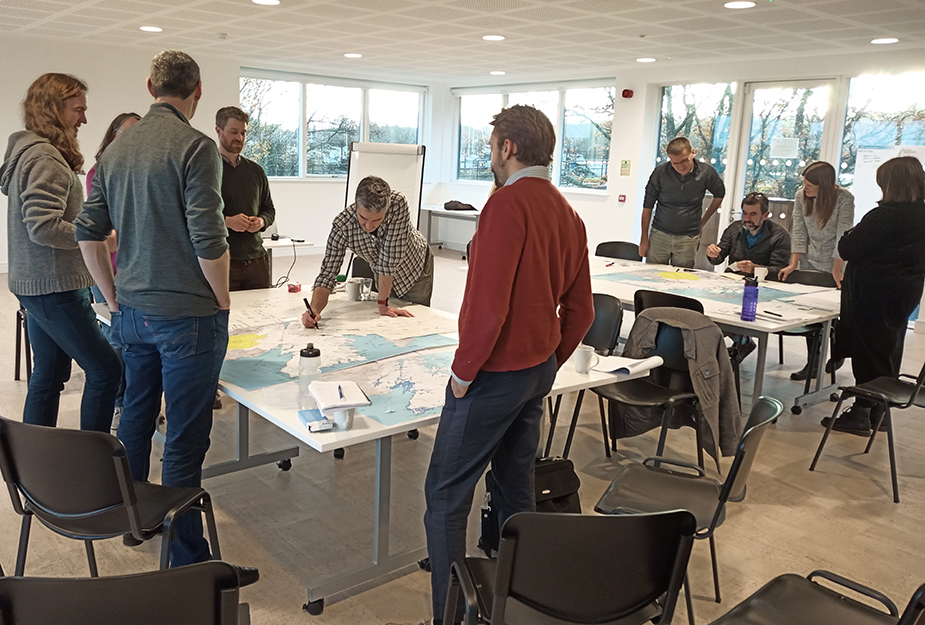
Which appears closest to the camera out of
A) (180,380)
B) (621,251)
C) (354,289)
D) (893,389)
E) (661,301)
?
(180,380)

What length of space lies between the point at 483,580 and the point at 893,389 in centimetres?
274

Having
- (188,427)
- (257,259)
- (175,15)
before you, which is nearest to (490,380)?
(188,427)

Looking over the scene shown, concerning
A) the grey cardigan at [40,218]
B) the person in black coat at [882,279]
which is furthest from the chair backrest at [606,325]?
the grey cardigan at [40,218]

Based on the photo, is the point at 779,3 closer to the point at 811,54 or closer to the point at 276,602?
the point at 811,54

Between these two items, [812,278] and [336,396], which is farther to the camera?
[812,278]

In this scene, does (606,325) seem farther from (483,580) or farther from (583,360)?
(483,580)

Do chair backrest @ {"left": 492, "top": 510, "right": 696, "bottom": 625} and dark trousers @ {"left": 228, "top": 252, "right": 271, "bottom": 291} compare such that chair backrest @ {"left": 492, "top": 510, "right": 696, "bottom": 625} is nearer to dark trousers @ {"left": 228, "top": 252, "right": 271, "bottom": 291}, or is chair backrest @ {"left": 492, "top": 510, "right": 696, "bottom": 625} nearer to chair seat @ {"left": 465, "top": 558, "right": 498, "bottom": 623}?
chair seat @ {"left": 465, "top": 558, "right": 498, "bottom": 623}

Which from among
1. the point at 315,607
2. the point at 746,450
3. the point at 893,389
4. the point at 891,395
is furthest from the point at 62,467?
the point at 893,389

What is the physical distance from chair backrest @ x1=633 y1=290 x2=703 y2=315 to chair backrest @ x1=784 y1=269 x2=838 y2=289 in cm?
156

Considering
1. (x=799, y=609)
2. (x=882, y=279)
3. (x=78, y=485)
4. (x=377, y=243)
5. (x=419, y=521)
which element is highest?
(x=377, y=243)

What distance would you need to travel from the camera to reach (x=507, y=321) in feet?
6.59

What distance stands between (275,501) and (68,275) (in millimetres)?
1210

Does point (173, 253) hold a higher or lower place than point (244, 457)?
higher

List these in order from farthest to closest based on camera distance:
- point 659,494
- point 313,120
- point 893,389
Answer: point 313,120
point 893,389
point 659,494
